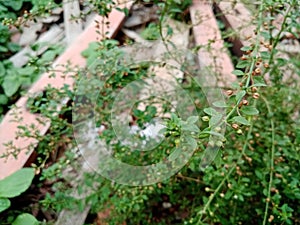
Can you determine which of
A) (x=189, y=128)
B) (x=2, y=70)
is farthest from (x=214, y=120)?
(x=2, y=70)

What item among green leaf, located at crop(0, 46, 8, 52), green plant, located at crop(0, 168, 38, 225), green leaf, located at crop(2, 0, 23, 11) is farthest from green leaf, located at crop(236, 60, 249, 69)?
green leaf, located at crop(2, 0, 23, 11)

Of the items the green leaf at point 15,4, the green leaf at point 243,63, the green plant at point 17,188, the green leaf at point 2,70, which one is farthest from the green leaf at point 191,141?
the green leaf at point 15,4

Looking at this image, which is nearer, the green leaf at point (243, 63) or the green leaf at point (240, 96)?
the green leaf at point (240, 96)

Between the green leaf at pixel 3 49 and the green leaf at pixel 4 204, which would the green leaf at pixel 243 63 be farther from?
the green leaf at pixel 3 49

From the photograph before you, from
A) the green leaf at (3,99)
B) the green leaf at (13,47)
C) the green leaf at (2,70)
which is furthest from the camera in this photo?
the green leaf at (13,47)

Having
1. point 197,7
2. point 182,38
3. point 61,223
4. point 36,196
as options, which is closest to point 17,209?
point 36,196

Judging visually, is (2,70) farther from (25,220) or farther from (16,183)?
(25,220)

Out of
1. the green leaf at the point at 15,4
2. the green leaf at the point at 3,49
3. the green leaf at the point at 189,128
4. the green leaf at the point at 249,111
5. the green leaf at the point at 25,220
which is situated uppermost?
the green leaf at the point at 189,128
